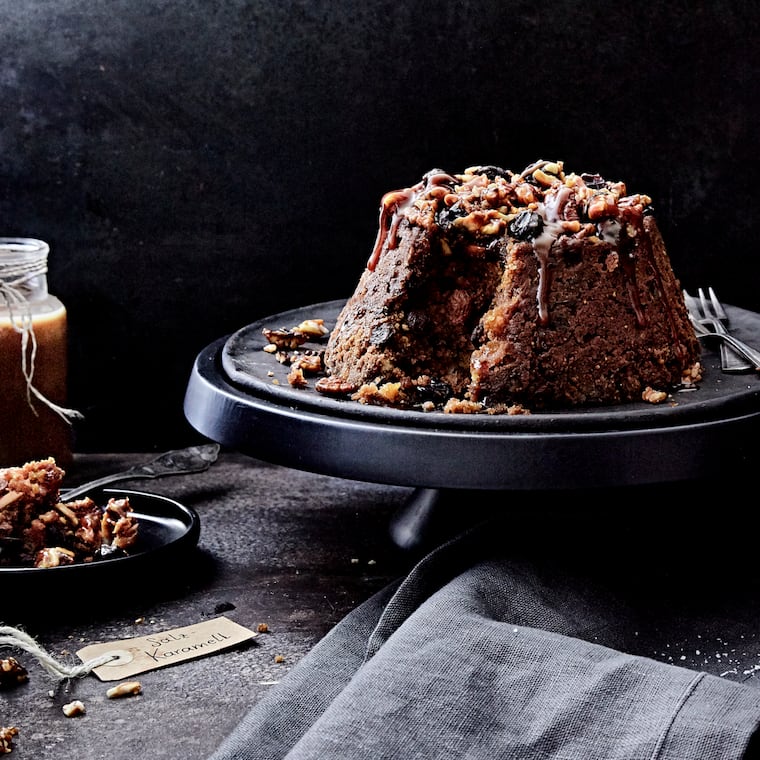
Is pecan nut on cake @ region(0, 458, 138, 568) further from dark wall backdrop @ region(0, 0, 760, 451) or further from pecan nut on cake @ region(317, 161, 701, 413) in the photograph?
dark wall backdrop @ region(0, 0, 760, 451)

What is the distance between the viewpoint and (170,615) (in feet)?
5.13

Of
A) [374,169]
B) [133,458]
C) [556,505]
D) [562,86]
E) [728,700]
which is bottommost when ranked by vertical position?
[133,458]

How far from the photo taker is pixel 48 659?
134 centimetres

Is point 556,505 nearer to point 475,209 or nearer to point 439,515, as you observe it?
point 439,515

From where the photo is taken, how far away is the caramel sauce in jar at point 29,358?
199cm

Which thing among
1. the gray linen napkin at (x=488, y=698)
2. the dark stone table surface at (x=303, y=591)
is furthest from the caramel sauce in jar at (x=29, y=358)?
the gray linen napkin at (x=488, y=698)

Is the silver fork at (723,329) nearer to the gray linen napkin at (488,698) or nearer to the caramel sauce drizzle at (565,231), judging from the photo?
the caramel sauce drizzle at (565,231)

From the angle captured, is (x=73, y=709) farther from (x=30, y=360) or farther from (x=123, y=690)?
(x=30, y=360)

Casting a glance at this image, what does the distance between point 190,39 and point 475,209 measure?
0.97m

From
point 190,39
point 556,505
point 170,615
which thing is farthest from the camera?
point 190,39

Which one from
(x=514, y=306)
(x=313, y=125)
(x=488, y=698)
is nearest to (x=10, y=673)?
(x=488, y=698)

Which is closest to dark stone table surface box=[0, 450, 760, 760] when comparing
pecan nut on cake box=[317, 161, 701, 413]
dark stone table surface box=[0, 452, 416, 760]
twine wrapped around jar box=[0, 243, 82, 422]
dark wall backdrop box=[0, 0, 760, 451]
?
dark stone table surface box=[0, 452, 416, 760]

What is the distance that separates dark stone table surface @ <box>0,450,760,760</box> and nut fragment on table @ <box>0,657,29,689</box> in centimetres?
1

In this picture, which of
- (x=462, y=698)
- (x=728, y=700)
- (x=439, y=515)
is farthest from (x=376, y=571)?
(x=728, y=700)
